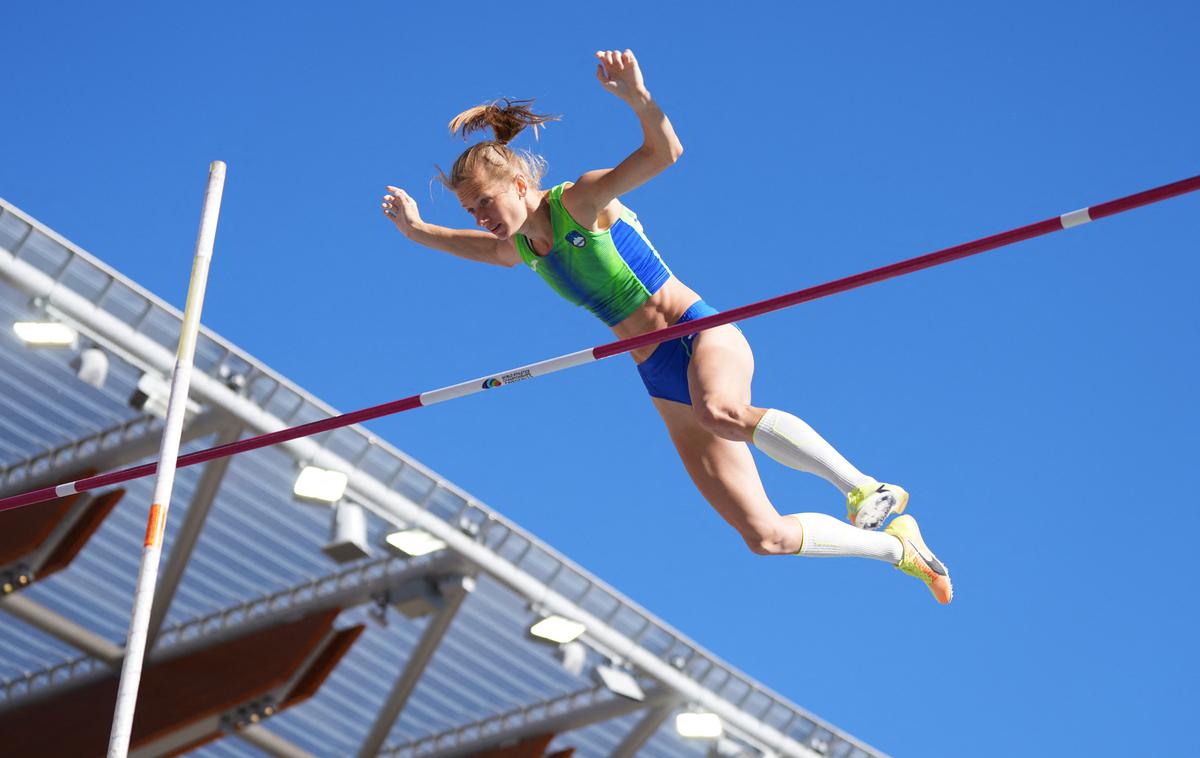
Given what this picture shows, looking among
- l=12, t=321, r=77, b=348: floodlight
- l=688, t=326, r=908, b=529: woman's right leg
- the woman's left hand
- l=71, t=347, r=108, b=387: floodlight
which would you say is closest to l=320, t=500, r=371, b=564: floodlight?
l=71, t=347, r=108, b=387: floodlight

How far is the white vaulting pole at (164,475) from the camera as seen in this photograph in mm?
4691

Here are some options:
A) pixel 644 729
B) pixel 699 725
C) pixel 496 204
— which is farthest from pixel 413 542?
pixel 496 204

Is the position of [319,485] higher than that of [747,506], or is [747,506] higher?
[319,485]

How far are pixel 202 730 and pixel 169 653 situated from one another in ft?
2.12

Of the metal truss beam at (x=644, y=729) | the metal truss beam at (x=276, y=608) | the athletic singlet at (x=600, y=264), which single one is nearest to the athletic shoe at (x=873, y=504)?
the athletic singlet at (x=600, y=264)

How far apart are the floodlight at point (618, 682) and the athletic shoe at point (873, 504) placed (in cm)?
734

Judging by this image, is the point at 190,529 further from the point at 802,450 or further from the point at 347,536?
the point at 802,450

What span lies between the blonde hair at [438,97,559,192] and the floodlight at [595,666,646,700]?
24.8ft

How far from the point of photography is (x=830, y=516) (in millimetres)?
5773

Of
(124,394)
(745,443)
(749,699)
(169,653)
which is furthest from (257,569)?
(745,443)

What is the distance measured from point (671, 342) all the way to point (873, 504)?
2.86 feet

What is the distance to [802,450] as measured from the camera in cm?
542

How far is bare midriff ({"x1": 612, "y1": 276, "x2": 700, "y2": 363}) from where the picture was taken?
18.7 ft

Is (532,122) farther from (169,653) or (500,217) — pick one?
(169,653)
